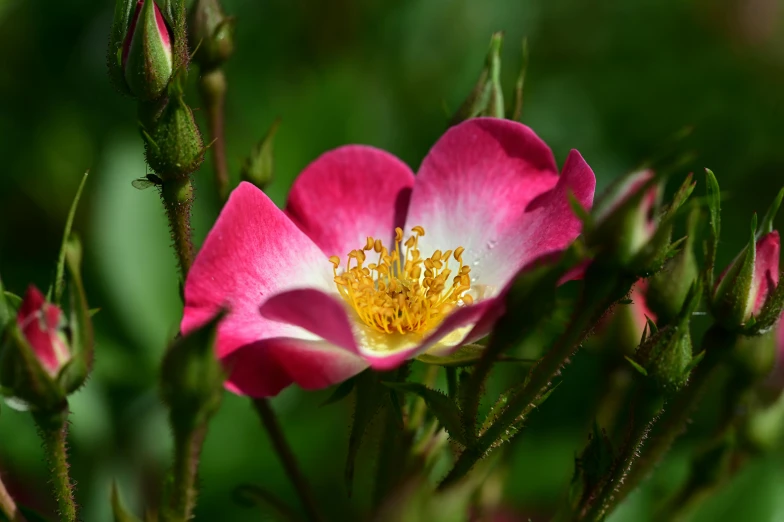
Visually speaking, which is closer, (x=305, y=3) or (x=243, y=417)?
(x=243, y=417)

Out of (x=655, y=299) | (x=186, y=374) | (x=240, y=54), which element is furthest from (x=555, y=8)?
(x=186, y=374)

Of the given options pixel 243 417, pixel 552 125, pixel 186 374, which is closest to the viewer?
pixel 186 374

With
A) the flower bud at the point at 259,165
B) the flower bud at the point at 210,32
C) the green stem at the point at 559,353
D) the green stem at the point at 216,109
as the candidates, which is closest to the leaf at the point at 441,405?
the green stem at the point at 559,353

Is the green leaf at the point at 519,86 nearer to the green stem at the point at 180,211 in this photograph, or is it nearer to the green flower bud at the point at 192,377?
the green stem at the point at 180,211

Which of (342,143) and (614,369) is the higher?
(342,143)

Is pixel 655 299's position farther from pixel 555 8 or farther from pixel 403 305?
pixel 555 8

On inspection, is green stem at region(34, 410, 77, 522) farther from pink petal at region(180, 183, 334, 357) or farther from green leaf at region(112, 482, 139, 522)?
pink petal at region(180, 183, 334, 357)

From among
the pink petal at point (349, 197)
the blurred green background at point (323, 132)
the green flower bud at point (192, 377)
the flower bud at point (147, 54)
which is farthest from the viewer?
the blurred green background at point (323, 132)
